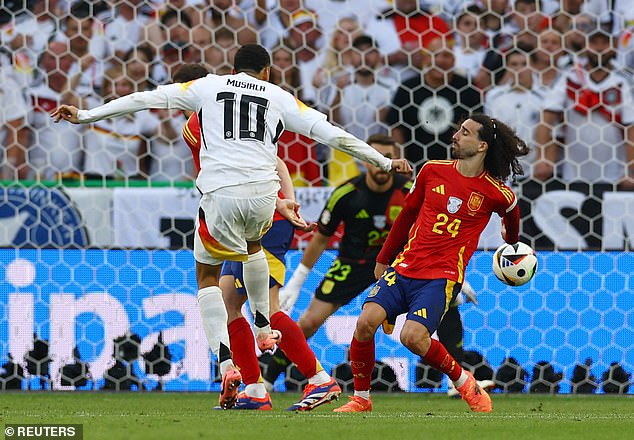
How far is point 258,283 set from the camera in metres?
5.83

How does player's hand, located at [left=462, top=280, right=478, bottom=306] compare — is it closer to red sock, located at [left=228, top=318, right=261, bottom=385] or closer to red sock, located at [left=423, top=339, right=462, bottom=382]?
red sock, located at [left=423, top=339, right=462, bottom=382]

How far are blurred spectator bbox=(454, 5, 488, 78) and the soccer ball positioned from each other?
9.56ft

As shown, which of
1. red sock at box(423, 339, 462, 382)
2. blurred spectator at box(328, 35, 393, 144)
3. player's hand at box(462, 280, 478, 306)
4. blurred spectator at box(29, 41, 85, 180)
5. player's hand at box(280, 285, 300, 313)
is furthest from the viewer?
blurred spectator at box(328, 35, 393, 144)

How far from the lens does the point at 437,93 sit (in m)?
8.80

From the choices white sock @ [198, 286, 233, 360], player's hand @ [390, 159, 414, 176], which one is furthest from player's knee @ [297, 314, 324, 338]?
player's hand @ [390, 159, 414, 176]

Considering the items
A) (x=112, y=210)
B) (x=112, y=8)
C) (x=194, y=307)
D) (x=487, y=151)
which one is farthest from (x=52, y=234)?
(x=487, y=151)

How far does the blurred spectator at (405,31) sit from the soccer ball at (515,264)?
3053 millimetres

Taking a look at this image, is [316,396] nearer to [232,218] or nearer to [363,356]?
[363,356]

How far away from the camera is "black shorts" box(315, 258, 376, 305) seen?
7.36 metres

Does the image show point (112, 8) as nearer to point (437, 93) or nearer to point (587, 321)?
point (437, 93)

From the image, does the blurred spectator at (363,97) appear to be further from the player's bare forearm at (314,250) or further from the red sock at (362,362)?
the red sock at (362,362)

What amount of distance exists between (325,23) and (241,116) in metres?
3.85

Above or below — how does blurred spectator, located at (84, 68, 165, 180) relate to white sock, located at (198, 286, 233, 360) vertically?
above

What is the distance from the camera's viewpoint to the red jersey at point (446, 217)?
598cm
